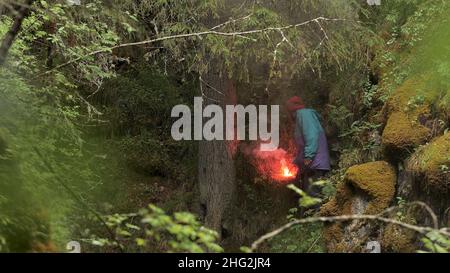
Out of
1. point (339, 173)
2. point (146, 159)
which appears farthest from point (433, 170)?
point (146, 159)

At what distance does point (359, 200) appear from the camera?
26.7ft

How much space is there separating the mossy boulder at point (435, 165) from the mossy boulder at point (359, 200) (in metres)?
0.71

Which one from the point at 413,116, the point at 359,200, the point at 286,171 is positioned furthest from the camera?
the point at 286,171

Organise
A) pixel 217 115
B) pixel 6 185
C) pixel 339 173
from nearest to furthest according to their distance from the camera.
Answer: pixel 6 185
pixel 339 173
pixel 217 115

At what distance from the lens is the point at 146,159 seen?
1217 cm

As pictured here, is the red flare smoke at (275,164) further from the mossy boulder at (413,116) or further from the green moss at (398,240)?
the green moss at (398,240)

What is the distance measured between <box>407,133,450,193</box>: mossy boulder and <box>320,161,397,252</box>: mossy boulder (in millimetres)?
714

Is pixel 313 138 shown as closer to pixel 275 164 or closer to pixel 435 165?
pixel 275 164

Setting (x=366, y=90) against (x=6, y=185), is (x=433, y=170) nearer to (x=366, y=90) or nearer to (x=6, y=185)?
(x=366, y=90)

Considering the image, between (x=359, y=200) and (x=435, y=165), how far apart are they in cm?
163

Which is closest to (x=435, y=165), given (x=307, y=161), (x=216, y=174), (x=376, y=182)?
(x=376, y=182)

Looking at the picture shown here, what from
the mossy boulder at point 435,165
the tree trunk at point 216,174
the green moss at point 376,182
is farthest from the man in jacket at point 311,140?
the mossy boulder at point 435,165

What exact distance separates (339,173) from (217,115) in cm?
268
